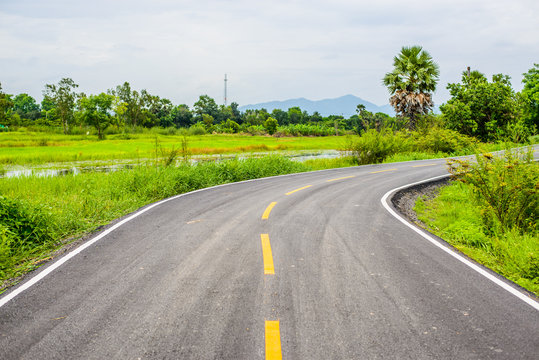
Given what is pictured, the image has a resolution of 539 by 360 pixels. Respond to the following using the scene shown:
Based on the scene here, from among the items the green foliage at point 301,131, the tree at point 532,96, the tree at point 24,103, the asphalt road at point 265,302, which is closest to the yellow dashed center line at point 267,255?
the asphalt road at point 265,302

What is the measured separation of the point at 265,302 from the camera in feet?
12.9

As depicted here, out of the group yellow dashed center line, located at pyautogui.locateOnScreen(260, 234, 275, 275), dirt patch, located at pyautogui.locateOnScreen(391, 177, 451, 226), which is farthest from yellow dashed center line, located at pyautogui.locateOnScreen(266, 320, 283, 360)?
dirt patch, located at pyautogui.locateOnScreen(391, 177, 451, 226)

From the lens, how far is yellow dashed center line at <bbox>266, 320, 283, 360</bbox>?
2938 mm

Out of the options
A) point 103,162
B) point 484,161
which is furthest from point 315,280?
point 103,162

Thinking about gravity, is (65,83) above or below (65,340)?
above

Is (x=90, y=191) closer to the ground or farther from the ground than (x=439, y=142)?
closer to the ground

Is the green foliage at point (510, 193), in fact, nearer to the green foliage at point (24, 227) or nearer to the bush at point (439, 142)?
the green foliage at point (24, 227)

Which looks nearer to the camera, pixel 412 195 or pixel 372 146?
pixel 412 195

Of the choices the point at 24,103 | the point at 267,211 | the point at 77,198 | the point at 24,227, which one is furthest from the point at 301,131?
the point at 24,103

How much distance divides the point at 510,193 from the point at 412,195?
17.1ft

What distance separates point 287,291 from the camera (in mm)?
4219

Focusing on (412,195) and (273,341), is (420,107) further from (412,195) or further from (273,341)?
(273,341)

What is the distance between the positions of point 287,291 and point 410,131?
32214mm

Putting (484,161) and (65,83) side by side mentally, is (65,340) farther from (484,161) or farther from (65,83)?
(65,83)
